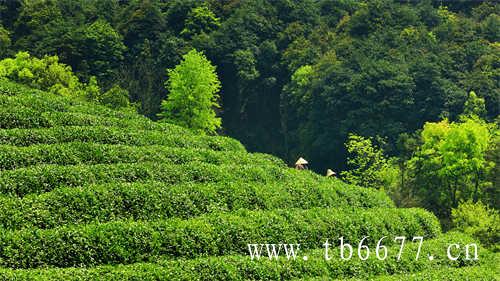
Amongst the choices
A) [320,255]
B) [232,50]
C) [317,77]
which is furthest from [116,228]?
[232,50]

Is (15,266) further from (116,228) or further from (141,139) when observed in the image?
(141,139)

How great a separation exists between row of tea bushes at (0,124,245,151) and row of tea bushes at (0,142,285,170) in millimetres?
1074

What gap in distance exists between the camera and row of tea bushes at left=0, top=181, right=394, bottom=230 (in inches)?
1013

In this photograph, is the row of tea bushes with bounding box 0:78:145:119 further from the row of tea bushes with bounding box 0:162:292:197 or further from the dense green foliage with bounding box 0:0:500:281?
the row of tea bushes with bounding box 0:162:292:197

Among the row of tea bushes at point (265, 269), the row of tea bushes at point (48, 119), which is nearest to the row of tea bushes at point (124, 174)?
the row of tea bushes at point (48, 119)

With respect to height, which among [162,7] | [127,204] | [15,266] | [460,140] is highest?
[162,7]

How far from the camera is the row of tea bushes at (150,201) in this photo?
25.7m

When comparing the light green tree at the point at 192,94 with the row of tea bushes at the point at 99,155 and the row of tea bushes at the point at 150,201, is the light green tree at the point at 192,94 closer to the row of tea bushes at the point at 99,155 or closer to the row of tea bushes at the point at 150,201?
the row of tea bushes at the point at 99,155

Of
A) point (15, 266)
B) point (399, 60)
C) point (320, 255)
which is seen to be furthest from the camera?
point (399, 60)

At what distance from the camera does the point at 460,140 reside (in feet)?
173

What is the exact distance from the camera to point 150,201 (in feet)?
93.7

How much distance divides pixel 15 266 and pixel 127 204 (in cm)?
578

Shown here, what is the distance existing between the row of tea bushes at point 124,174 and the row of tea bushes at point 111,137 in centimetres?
307

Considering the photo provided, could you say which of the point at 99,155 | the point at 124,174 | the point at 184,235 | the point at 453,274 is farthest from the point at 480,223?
the point at 184,235
